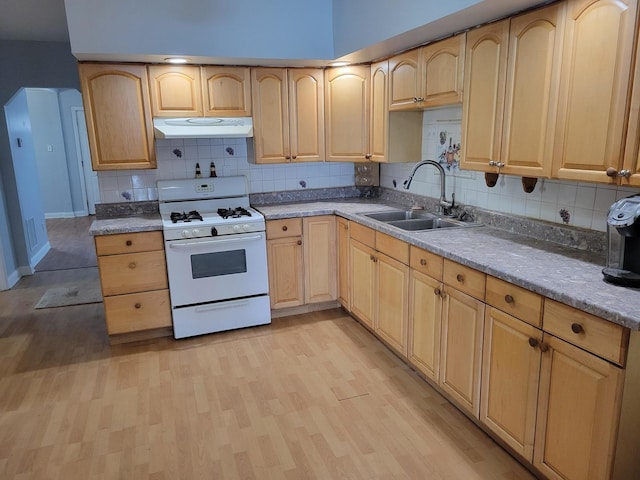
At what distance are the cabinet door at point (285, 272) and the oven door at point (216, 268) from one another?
0.30 feet

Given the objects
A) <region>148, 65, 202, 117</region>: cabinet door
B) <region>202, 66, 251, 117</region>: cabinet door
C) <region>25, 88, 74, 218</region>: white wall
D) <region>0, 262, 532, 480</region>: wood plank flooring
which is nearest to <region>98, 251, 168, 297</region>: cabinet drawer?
<region>0, 262, 532, 480</region>: wood plank flooring

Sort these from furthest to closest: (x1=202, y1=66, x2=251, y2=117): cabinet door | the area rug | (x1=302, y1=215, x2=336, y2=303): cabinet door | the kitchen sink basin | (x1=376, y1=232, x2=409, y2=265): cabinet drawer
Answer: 1. the area rug
2. (x1=302, y1=215, x2=336, y2=303): cabinet door
3. (x1=202, y1=66, x2=251, y2=117): cabinet door
4. the kitchen sink basin
5. (x1=376, y1=232, x2=409, y2=265): cabinet drawer

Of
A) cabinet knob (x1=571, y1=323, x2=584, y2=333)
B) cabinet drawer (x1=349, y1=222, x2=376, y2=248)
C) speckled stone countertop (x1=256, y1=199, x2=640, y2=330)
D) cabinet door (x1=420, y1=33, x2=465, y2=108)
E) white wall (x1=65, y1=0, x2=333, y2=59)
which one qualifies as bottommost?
cabinet knob (x1=571, y1=323, x2=584, y2=333)

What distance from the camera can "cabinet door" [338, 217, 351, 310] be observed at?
11.7ft

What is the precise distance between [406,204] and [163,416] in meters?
2.39

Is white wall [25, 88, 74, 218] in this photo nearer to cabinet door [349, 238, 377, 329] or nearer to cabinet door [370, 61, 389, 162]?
cabinet door [370, 61, 389, 162]

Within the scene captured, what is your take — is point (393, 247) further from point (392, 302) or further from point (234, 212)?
point (234, 212)

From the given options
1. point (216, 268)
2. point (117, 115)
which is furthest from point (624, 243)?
point (117, 115)

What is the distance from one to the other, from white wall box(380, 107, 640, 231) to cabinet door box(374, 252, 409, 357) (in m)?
0.72

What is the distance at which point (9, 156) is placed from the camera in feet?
15.5

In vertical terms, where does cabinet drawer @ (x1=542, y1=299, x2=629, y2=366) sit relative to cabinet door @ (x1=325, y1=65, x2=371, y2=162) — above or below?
below

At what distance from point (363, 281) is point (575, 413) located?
180cm

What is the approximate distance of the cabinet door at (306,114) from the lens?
3670 mm

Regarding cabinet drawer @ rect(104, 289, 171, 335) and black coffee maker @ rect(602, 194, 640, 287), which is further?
cabinet drawer @ rect(104, 289, 171, 335)
